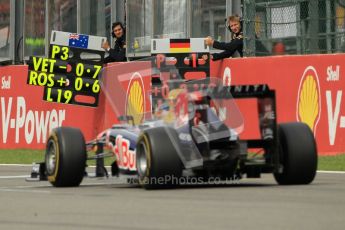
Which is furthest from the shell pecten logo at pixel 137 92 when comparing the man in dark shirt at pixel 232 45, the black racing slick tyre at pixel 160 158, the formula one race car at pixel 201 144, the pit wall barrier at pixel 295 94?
the black racing slick tyre at pixel 160 158

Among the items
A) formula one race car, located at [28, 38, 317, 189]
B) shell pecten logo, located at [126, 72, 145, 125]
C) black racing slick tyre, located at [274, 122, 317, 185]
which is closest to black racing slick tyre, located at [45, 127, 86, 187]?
formula one race car, located at [28, 38, 317, 189]

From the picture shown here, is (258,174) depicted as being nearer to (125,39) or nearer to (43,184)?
(43,184)

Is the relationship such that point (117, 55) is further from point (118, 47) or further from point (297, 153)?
point (297, 153)

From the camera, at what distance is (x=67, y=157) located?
13.5m

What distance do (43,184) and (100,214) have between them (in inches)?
201

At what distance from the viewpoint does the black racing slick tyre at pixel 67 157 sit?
13469 mm

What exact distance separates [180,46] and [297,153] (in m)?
8.97

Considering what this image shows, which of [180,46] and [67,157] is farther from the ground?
[180,46]

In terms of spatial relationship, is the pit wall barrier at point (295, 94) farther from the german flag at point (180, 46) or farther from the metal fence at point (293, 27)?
the german flag at point (180, 46)

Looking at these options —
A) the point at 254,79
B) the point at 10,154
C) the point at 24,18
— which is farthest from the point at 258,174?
the point at 24,18

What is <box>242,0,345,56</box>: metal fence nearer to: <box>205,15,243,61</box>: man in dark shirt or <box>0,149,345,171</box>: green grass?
<box>205,15,243,61</box>: man in dark shirt

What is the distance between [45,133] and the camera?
24109mm

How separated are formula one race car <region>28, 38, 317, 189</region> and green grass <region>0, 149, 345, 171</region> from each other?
414 centimetres

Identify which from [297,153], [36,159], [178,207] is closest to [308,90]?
[36,159]
